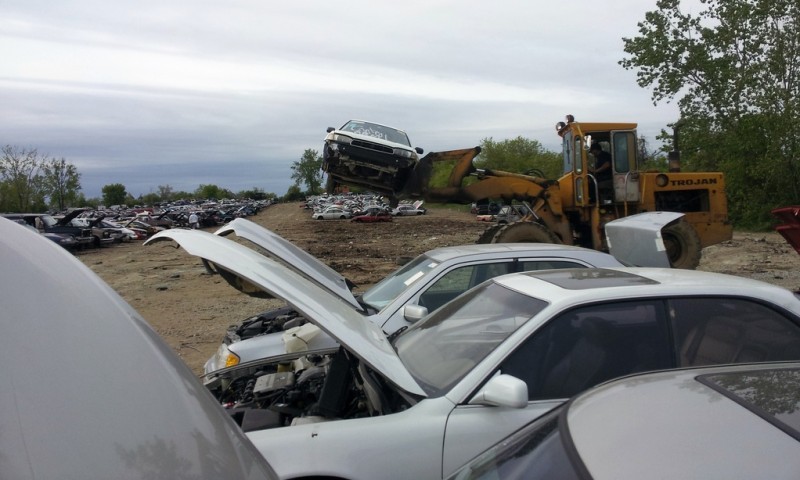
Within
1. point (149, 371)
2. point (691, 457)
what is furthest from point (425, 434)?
point (149, 371)

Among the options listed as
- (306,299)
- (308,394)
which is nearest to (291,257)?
(308,394)

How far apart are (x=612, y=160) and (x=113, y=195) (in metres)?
130

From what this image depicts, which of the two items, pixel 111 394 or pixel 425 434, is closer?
pixel 111 394

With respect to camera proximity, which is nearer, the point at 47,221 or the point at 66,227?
the point at 47,221

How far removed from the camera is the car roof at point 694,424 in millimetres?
1641

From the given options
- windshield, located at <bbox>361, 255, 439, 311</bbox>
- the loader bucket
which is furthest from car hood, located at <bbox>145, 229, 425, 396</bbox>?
the loader bucket

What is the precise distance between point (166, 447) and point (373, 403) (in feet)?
7.51

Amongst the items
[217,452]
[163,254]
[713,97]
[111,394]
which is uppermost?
[713,97]

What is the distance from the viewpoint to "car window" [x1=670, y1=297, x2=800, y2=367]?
11.5 ft

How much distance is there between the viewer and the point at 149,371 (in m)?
1.50

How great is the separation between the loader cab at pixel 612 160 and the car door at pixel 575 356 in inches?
361

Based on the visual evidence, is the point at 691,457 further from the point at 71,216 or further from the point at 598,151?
the point at 71,216

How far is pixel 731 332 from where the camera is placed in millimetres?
3553

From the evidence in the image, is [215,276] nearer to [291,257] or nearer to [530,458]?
[291,257]
